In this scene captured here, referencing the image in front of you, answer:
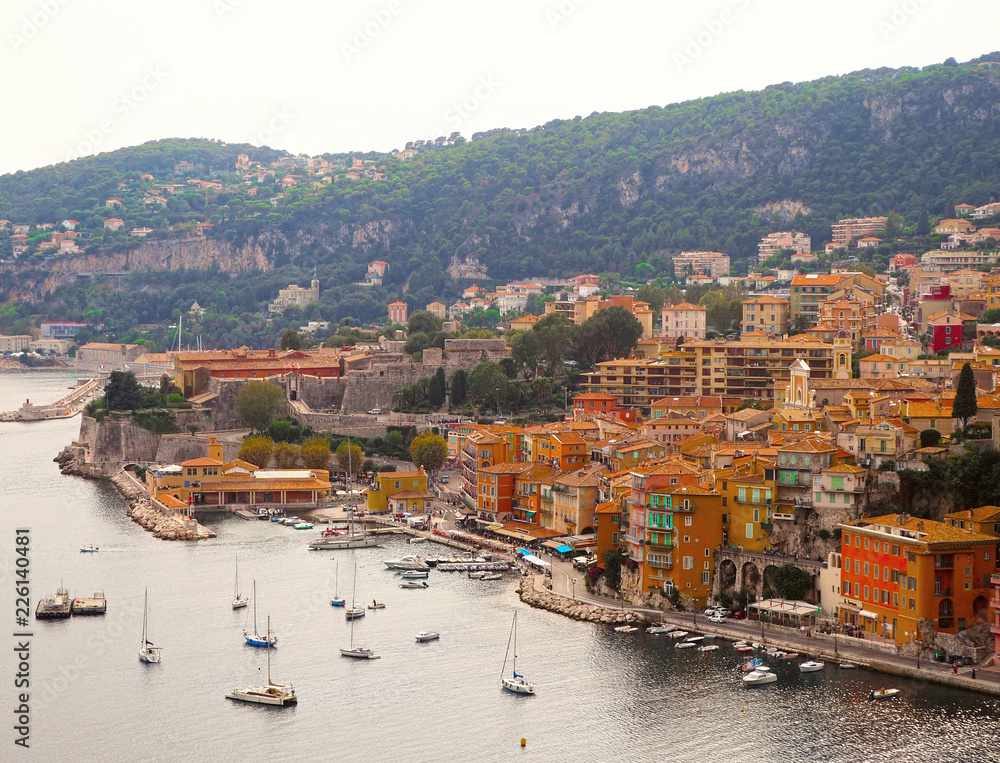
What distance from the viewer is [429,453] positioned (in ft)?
147

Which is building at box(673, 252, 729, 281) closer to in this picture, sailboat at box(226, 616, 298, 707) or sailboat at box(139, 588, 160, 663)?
sailboat at box(139, 588, 160, 663)

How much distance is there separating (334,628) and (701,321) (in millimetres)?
30206

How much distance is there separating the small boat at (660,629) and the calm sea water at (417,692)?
25 centimetres

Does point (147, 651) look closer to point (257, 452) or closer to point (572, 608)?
point (572, 608)

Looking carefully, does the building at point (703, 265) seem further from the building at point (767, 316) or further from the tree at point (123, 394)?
the tree at point (123, 394)

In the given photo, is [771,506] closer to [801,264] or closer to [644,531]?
[644,531]

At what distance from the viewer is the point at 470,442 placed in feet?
137

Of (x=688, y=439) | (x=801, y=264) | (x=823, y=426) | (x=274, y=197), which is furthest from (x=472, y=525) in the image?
(x=274, y=197)

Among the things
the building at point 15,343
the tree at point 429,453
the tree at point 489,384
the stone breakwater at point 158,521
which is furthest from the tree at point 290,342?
the building at point 15,343

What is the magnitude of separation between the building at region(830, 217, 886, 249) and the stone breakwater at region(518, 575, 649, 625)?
4769 cm

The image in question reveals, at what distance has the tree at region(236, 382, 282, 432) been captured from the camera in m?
52.3

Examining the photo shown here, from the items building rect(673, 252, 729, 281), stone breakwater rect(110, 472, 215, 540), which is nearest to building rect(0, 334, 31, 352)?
building rect(673, 252, 729, 281)

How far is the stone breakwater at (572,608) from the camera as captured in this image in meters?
29.0

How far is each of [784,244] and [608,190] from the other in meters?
28.4
